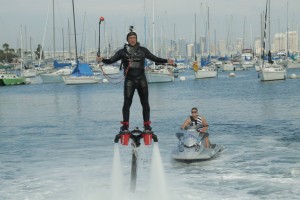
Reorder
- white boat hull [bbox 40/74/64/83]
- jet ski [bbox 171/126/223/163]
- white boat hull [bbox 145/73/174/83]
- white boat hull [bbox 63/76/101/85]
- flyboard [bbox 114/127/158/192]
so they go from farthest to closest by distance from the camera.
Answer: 1. white boat hull [bbox 40/74/64/83]
2. white boat hull [bbox 63/76/101/85]
3. white boat hull [bbox 145/73/174/83]
4. jet ski [bbox 171/126/223/163]
5. flyboard [bbox 114/127/158/192]

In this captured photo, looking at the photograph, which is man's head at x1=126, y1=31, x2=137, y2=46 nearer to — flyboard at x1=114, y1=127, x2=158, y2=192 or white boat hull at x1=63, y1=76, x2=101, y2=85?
flyboard at x1=114, y1=127, x2=158, y2=192

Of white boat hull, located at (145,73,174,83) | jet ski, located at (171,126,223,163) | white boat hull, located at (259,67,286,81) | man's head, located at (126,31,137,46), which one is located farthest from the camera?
white boat hull, located at (145,73,174,83)

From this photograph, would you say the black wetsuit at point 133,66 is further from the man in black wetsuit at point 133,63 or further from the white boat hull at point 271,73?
the white boat hull at point 271,73

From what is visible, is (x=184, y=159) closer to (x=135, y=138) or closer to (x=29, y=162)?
(x=29, y=162)

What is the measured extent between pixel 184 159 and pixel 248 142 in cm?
889

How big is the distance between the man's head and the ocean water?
201 inches

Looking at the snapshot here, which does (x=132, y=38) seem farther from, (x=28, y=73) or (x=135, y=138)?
(x=28, y=73)

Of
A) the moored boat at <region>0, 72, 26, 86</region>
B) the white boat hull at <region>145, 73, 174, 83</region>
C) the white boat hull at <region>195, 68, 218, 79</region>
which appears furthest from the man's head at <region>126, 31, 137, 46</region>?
the moored boat at <region>0, 72, 26, 86</region>

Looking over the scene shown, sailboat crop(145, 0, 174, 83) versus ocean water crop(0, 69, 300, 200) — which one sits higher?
sailboat crop(145, 0, 174, 83)

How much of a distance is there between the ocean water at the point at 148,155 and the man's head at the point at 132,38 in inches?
201

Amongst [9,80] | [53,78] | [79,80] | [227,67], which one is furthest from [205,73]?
[227,67]

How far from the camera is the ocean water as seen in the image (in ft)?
62.2

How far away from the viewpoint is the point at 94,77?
9725 centimetres

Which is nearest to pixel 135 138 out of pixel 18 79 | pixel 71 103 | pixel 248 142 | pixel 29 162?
pixel 29 162
